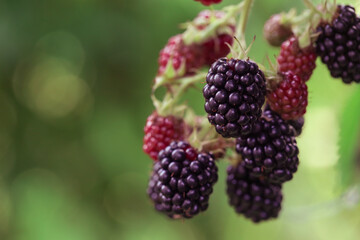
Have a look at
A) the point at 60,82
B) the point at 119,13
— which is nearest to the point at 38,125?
the point at 60,82

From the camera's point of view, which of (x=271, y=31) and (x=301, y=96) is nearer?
(x=301, y=96)

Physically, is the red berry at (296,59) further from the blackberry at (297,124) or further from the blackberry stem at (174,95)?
the blackberry stem at (174,95)

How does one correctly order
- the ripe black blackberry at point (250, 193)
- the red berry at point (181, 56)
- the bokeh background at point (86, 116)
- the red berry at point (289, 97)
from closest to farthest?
the red berry at point (289, 97)
the ripe black blackberry at point (250, 193)
the red berry at point (181, 56)
the bokeh background at point (86, 116)

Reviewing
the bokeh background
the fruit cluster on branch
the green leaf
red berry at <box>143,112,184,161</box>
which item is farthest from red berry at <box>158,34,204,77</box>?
the bokeh background

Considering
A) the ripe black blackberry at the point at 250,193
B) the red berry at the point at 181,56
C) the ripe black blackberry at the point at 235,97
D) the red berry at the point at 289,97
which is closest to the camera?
the ripe black blackberry at the point at 235,97

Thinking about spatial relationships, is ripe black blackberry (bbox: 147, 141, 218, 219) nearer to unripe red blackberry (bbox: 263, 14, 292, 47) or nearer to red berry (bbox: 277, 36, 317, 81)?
red berry (bbox: 277, 36, 317, 81)

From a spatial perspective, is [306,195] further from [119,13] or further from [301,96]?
[301,96]

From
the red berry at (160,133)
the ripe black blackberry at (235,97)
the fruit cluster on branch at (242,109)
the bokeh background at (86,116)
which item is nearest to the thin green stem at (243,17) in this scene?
the fruit cluster on branch at (242,109)
